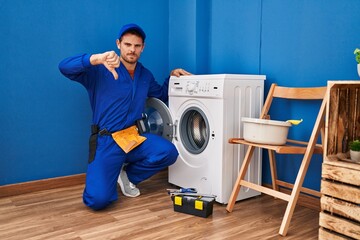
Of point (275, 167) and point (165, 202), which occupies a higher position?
point (275, 167)

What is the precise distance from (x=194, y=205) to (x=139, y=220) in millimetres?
343

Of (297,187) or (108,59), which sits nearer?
(297,187)

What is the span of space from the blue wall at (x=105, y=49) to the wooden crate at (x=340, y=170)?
0.31 metres

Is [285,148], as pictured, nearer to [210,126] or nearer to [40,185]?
[210,126]

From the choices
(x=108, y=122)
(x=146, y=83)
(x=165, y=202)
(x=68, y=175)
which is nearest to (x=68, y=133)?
(x=68, y=175)

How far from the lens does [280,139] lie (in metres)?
1.97

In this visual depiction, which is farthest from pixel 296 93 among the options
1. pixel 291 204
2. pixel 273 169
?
pixel 291 204

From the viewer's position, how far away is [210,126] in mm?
2297

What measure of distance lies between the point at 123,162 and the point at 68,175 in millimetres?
598

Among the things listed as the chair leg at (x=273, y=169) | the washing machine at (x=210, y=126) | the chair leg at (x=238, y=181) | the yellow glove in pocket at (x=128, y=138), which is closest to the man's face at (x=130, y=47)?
the washing machine at (x=210, y=126)

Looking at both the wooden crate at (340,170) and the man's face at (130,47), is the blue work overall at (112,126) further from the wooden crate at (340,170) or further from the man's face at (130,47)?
the wooden crate at (340,170)

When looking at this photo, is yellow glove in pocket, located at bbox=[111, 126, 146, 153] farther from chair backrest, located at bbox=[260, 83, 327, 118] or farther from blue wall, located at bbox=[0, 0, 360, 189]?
chair backrest, located at bbox=[260, 83, 327, 118]

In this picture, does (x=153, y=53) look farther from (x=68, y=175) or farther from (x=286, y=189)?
(x=286, y=189)

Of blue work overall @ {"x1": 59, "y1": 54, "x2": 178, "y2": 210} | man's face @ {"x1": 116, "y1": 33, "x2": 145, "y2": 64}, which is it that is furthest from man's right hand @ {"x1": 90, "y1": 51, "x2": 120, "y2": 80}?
man's face @ {"x1": 116, "y1": 33, "x2": 145, "y2": 64}
